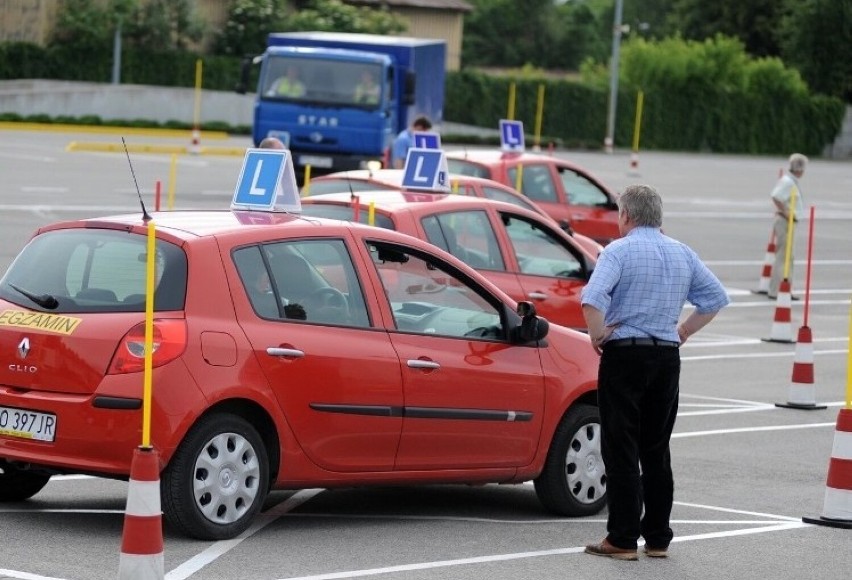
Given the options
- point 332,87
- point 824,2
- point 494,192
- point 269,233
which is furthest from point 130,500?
point 824,2

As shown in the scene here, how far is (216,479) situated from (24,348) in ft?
3.46

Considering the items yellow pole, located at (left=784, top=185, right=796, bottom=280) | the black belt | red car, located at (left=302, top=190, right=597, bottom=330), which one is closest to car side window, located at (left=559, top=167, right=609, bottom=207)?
yellow pole, located at (left=784, top=185, right=796, bottom=280)

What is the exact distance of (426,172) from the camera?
48.7 feet

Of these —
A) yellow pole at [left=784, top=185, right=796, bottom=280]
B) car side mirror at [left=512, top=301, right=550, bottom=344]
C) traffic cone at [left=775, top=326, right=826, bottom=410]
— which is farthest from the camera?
yellow pole at [left=784, top=185, right=796, bottom=280]

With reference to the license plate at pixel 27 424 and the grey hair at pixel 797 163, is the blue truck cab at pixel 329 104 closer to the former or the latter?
the grey hair at pixel 797 163

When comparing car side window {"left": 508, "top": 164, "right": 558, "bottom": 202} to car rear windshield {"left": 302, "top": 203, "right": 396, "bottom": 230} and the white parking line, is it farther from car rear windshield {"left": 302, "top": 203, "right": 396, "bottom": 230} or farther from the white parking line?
the white parking line

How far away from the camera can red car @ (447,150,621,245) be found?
2188 centimetres

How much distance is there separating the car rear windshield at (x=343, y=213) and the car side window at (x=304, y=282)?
4.28 meters

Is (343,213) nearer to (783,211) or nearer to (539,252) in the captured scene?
(539,252)

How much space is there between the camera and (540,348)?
9648 millimetres

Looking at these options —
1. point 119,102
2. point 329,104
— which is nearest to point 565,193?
point 329,104

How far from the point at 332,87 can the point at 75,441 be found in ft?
78.2

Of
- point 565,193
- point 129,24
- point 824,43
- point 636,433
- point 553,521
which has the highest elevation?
point 824,43

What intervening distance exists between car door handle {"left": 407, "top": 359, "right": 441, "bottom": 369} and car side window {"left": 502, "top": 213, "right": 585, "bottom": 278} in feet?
17.2
